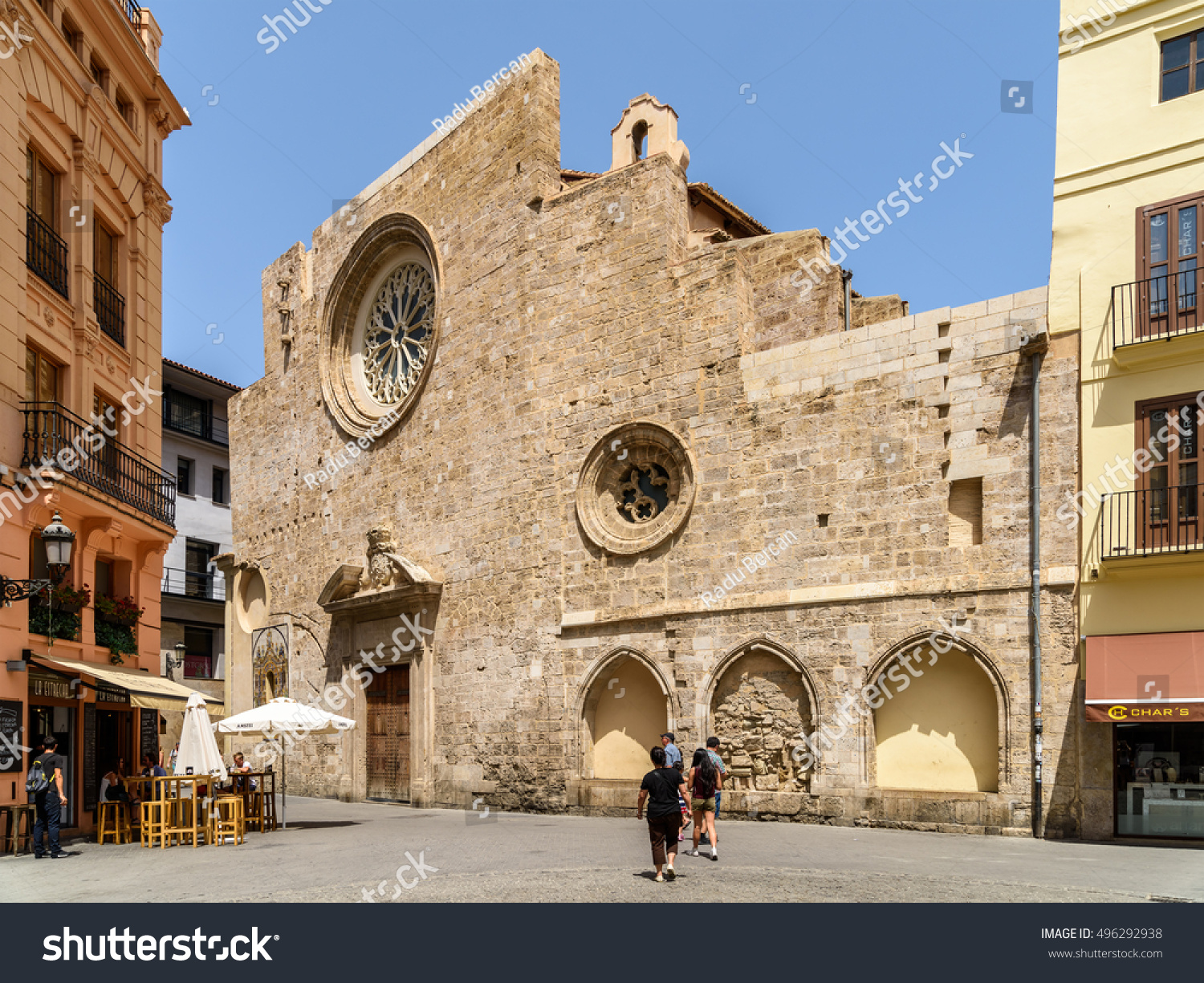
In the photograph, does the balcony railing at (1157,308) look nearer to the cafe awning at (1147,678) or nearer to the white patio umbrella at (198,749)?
the cafe awning at (1147,678)

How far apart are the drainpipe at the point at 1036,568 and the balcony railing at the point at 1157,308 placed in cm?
98

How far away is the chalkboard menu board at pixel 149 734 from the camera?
60.2ft

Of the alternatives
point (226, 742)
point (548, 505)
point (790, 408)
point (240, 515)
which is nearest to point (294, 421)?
point (240, 515)

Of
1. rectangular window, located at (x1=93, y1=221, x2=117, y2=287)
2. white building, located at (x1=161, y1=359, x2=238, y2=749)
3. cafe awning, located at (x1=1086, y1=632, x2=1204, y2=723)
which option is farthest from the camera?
white building, located at (x1=161, y1=359, x2=238, y2=749)

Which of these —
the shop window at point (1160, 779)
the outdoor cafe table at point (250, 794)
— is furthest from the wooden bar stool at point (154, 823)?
the shop window at point (1160, 779)

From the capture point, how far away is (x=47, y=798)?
1312 centimetres

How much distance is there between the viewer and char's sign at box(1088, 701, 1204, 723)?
498 inches

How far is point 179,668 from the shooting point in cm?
3256

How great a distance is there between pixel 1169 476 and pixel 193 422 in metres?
31.9

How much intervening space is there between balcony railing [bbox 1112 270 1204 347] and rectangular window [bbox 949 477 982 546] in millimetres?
2401

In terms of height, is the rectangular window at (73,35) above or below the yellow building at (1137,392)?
above

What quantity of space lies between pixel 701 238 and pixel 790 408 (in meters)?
5.22

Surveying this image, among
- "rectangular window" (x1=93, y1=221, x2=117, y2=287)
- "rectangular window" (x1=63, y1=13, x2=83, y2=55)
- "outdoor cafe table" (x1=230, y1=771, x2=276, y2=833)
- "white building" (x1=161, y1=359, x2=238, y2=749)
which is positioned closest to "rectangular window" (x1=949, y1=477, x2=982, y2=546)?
"outdoor cafe table" (x1=230, y1=771, x2=276, y2=833)

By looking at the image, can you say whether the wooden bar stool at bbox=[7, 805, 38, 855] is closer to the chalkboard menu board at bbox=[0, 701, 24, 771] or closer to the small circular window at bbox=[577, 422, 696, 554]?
the chalkboard menu board at bbox=[0, 701, 24, 771]
